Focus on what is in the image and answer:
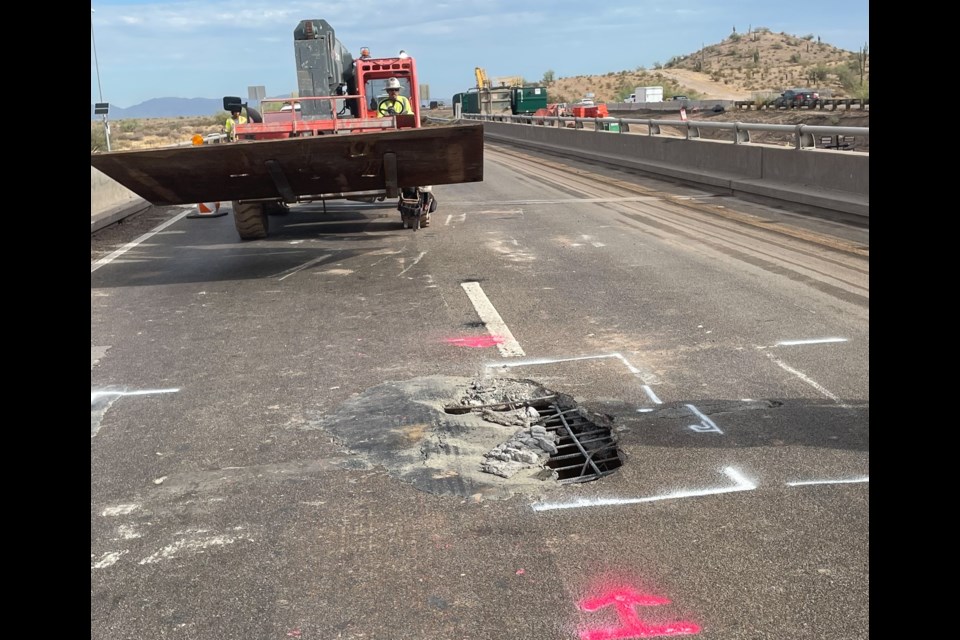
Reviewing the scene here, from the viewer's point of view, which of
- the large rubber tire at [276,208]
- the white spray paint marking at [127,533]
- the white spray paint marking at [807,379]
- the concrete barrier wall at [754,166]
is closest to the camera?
the white spray paint marking at [127,533]

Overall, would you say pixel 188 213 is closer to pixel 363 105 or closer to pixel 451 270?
pixel 363 105

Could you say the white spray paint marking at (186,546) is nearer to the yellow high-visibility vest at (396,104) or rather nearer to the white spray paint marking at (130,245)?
the white spray paint marking at (130,245)

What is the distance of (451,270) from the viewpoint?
10492 millimetres

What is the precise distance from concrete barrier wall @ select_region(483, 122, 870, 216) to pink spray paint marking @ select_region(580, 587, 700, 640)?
11.4 m

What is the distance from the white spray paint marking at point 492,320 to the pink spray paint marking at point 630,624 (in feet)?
11.4

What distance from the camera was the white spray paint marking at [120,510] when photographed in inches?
170

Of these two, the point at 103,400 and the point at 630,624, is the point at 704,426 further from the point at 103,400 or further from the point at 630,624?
the point at 103,400

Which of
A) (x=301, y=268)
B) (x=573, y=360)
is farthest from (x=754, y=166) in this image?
(x=573, y=360)

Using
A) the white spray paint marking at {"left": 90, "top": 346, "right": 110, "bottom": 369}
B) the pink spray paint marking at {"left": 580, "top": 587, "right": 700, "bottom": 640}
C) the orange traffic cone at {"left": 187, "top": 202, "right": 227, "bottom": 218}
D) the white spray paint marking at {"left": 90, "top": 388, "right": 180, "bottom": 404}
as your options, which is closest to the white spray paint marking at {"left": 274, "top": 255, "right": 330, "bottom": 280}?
the white spray paint marking at {"left": 90, "top": 346, "right": 110, "bottom": 369}

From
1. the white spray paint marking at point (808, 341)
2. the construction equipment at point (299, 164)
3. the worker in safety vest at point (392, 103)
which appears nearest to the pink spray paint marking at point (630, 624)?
the white spray paint marking at point (808, 341)

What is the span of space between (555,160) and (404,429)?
81.7ft

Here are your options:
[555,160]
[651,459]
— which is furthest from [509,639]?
[555,160]

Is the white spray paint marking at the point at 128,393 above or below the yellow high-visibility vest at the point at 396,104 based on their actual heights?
below
